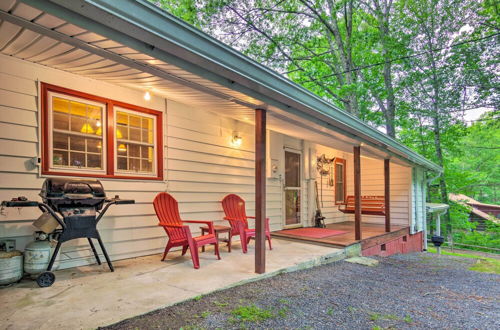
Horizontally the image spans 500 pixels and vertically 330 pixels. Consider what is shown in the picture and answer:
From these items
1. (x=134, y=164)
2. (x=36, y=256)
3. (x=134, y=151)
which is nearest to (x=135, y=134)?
(x=134, y=151)

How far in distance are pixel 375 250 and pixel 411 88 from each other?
9.33 m

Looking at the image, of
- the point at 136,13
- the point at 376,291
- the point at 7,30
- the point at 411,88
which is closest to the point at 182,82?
the point at 136,13

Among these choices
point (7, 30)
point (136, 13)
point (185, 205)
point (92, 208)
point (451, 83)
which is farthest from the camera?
point (451, 83)

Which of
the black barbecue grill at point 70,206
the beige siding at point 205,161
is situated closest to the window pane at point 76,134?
the black barbecue grill at point 70,206

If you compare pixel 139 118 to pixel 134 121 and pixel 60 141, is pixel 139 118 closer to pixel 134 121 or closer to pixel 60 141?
pixel 134 121

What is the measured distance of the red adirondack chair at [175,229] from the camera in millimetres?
3521

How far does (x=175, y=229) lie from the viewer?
3674 mm

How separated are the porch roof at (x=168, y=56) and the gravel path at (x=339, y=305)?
192 centimetres

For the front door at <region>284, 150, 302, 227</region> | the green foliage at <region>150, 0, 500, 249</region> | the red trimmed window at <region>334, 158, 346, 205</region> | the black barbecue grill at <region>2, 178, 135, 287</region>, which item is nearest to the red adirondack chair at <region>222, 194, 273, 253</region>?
the black barbecue grill at <region>2, 178, 135, 287</region>

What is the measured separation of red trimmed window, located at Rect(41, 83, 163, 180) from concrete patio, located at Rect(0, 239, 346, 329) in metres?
1.18

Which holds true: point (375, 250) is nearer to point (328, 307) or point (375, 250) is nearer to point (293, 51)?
point (328, 307)

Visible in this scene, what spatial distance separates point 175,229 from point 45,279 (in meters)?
1.38

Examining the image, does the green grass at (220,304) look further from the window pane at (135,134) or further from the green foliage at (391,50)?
the green foliage at (391,50)

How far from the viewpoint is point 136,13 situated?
1.74 meters
